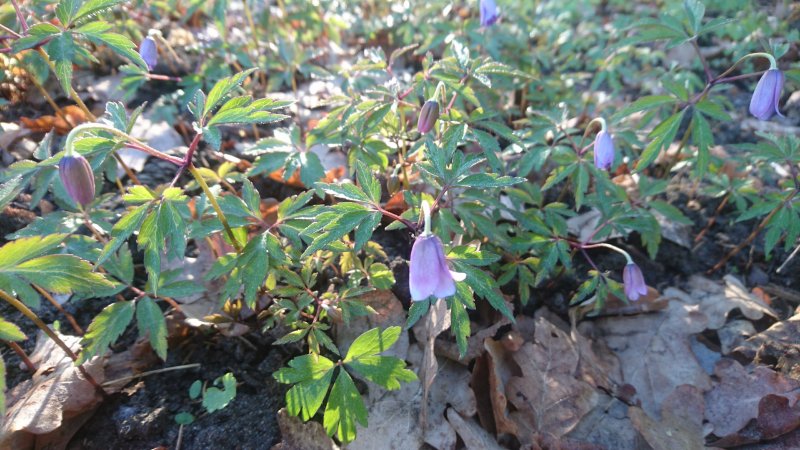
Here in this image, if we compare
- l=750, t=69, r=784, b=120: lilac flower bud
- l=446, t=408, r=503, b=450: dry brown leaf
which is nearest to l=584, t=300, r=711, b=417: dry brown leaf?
l=446, t=408, r=503, b=450: dry brown leaf

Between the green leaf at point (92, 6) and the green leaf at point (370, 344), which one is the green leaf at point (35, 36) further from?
the green leaf at point (370, 344)

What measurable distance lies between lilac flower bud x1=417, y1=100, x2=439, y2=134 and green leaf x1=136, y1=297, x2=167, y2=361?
1260 mm

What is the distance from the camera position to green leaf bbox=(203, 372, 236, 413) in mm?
2035

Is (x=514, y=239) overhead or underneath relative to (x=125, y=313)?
underneath

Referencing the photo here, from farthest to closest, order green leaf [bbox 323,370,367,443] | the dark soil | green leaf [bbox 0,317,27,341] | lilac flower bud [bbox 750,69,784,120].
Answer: lilac flower bud [bbox 750,69,784,120] < the dark soil < green leaf [bbox 323,370,367,443] < green leaf [bbox 0,317,27,341]

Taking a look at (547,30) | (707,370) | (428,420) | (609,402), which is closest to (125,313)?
(428,420)

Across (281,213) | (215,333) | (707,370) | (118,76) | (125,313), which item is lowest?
(707,370)

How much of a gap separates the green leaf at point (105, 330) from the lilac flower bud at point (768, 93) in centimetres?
266

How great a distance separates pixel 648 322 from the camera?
258 centimetres

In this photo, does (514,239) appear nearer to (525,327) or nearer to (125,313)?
(525,327)

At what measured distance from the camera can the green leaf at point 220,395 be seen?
2035mm

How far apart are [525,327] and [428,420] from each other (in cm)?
70

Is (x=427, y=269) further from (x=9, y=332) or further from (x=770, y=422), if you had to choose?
(x=770, y=422)

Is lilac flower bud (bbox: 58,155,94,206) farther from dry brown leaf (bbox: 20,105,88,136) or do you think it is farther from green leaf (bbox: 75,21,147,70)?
dry brown leaf (bbox: 20,105,88,136)
